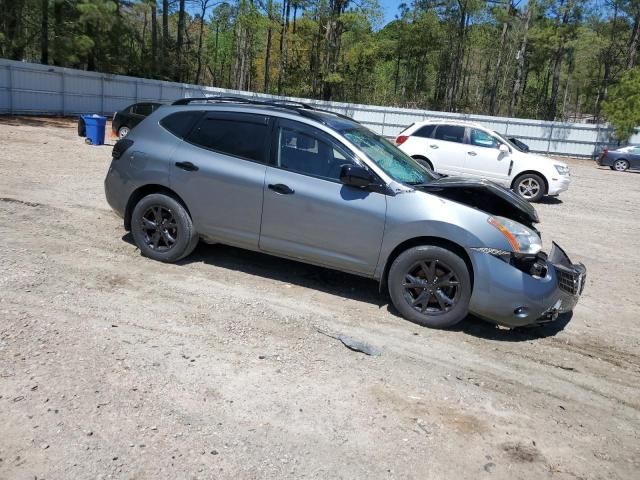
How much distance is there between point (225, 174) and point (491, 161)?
940 centimetres

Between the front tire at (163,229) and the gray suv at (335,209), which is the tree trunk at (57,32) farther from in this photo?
the front tire at (163,229)

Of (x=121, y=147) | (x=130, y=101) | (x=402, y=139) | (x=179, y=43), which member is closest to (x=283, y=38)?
(x=179, y=43)

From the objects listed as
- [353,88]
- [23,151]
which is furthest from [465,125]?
[353,88]

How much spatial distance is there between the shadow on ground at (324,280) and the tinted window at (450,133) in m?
8.53

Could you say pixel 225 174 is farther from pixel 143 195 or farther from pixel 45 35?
pixel 45 35

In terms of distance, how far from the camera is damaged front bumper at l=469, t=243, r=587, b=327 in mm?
4586

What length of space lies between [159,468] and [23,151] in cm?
1320

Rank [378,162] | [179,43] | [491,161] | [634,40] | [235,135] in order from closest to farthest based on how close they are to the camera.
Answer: [378,162] < [235,135] < [491,161] < [634,40] < [179,43]

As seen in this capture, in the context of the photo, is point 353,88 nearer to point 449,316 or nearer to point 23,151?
point 23,151

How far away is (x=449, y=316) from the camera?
189 inches

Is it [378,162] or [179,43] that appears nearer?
[378,162]

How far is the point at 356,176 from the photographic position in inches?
193

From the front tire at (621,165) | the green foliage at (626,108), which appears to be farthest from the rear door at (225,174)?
the green foliage at (626,108)

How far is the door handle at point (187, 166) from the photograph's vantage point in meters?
5.62
